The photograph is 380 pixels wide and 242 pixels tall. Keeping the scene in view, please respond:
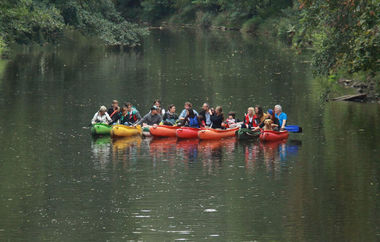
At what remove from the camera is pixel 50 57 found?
229 feet

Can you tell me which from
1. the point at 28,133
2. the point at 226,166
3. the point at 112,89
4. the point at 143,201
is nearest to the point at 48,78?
the point at 112,89

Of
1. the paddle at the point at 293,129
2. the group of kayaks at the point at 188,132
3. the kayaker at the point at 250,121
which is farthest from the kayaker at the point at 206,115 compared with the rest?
the paddle at the point at 293,129

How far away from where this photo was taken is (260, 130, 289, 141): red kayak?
32094 mm

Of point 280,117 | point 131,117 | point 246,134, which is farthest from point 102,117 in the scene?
point 280,117

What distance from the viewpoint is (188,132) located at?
32.8 m

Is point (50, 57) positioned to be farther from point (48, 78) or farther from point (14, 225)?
point (14, 225)

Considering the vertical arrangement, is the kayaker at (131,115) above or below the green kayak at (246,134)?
above

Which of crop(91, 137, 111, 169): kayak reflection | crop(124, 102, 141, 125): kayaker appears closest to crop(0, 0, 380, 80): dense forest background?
crop(124, 102, 141, 125): kayaker

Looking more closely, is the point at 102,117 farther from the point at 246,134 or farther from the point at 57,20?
the point at 57,20

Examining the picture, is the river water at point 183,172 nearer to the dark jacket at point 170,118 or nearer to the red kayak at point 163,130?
the red kayak at point 163,130

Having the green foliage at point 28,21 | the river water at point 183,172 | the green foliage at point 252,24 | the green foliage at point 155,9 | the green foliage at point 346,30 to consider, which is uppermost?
the green foliage at point 155,9

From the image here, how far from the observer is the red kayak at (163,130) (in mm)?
33094

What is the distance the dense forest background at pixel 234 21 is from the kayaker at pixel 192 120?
478 cm

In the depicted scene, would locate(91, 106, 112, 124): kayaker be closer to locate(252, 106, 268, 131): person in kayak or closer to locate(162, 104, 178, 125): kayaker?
locate(162, 104, 178, 125): kayaker
